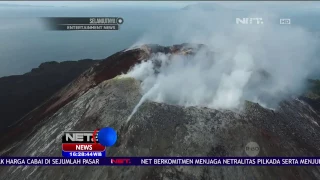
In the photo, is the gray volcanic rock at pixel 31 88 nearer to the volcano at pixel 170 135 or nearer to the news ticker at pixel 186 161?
the volcano at pixel 170 135

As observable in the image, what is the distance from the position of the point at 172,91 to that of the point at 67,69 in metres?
74.2

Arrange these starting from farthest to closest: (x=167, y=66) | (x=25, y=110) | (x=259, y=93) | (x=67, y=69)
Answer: (x=67, y=69) → (x=25, y=110) → (x=167, y=66) → (x=259, y=93)

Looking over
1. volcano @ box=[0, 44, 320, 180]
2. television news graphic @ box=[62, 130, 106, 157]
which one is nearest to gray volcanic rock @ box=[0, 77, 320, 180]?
volcano @ box=[0, 44, 320, 180]

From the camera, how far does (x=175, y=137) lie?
3422 cm

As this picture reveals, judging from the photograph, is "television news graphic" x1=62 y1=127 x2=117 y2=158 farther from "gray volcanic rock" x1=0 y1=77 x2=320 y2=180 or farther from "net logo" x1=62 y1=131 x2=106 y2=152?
"gray volcanic rock" x1=0 y1=77 x2=320 y2=180

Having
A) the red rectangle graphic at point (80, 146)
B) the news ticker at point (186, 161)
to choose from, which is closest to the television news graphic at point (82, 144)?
the red rectangle graphic at point (80, 146)

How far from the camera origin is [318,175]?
34.0 meters

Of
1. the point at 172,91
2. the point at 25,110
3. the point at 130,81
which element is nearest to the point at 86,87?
the point at 130,81

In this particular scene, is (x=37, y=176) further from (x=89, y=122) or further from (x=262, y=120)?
(x=262, y=120)

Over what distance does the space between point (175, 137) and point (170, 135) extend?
25.2 inches

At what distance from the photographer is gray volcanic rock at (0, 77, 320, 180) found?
3200cm

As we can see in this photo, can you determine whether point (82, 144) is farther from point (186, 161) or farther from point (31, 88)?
point (31, 88)

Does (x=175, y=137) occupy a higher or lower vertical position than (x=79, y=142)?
lower

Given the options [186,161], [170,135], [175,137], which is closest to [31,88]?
[170,135]
